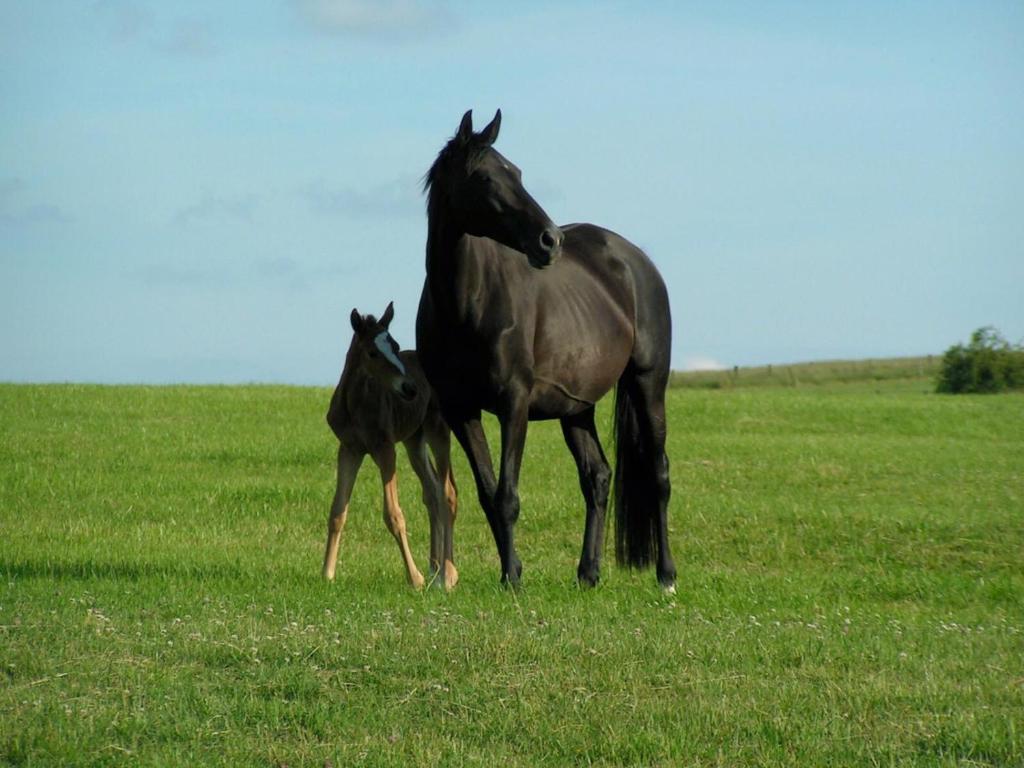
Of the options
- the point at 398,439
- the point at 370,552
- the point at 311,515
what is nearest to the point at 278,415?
the point at 311,515

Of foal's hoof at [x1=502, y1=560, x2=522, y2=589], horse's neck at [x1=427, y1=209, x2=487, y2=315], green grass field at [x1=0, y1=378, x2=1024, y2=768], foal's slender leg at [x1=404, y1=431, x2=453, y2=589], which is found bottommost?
green grass field at [x1=0, y1=378, x2=1024, y2=768]

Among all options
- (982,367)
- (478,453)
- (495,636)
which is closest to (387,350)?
(478,453)

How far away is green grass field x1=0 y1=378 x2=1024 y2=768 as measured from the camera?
597cm

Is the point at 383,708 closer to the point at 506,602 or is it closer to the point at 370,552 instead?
the point at 506,602

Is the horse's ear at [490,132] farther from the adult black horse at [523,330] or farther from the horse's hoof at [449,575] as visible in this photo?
the horse's hoof at [449,575]

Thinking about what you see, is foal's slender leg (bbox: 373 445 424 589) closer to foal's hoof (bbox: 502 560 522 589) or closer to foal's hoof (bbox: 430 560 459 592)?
foal's hoof (bbox: 430 560 459 592)

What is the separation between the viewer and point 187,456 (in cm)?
2241

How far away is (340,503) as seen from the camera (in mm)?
10766

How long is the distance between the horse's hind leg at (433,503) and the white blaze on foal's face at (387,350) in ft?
3.10

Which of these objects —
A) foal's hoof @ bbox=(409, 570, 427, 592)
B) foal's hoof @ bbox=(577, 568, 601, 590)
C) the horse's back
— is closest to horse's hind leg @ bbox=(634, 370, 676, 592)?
the horse's back

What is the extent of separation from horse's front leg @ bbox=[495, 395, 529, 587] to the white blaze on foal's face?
1131 mm

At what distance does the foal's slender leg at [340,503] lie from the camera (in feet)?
35.3

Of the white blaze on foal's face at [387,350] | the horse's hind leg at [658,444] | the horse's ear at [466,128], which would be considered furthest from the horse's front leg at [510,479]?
the horse's ear at [466,128]

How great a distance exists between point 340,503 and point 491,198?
3.07 metres
